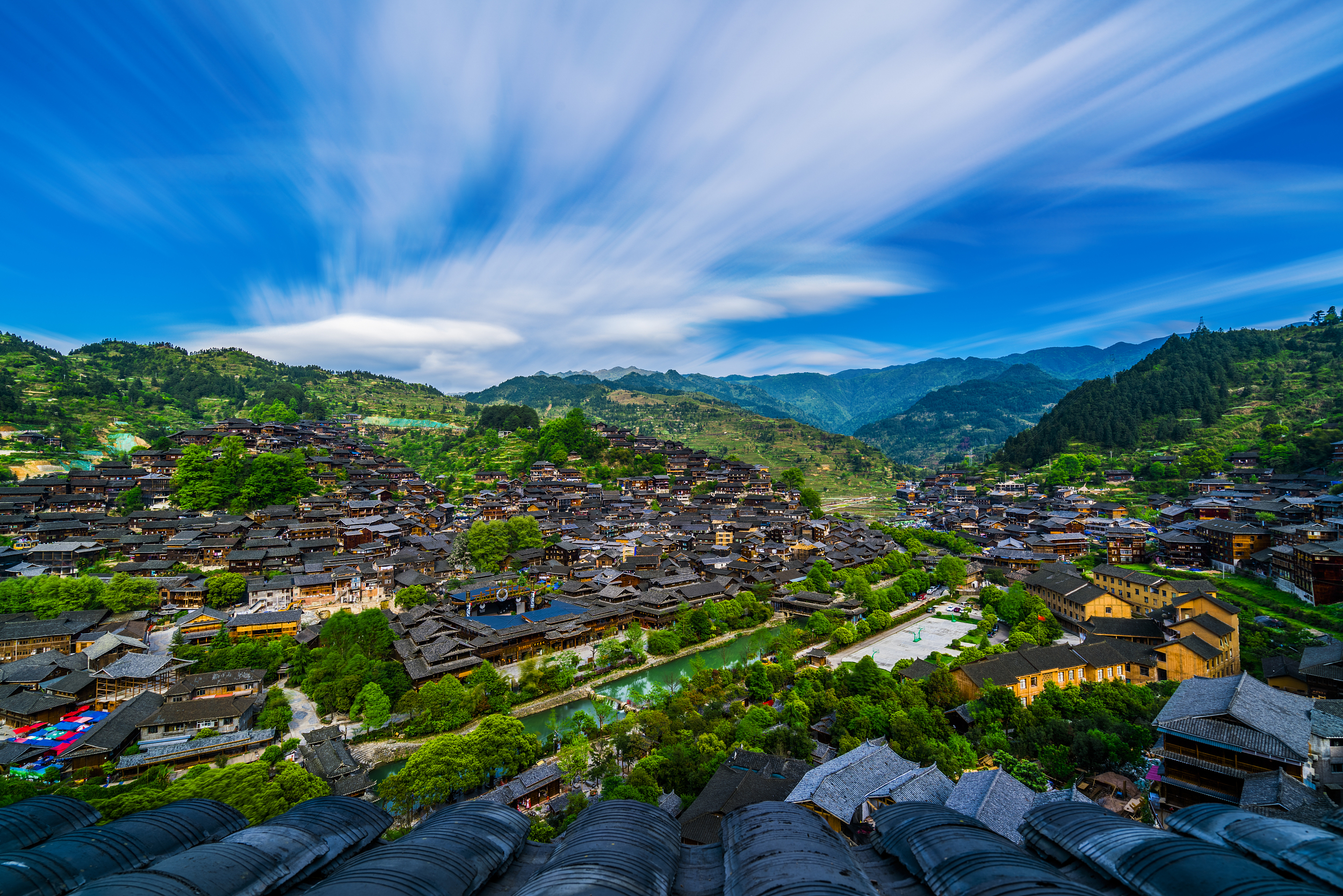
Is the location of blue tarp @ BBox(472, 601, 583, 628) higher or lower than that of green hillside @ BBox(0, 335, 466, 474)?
lower

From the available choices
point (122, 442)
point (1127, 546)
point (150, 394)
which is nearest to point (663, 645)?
point (1127, 546)

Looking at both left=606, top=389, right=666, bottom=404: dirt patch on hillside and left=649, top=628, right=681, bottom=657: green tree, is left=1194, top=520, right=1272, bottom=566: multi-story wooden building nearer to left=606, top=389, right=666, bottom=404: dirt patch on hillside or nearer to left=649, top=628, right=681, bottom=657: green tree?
left=649, top=628, right=681, bottom=657: green tree

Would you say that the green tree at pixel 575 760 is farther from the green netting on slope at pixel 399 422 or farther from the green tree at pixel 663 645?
the green netting on slope at pixel 399 422

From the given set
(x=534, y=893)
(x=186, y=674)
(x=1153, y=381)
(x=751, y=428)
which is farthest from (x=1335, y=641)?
(x=751, y=428)

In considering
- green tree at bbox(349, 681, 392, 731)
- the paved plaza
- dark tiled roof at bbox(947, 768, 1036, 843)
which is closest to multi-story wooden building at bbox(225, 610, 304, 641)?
green tree at bbox(349, 681, 392, 731)

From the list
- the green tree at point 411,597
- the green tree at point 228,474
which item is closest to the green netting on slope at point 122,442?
the green tree at point 228,474

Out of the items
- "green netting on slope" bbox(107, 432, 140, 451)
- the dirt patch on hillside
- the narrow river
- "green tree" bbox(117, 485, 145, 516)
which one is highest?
the dirt patch on hillside

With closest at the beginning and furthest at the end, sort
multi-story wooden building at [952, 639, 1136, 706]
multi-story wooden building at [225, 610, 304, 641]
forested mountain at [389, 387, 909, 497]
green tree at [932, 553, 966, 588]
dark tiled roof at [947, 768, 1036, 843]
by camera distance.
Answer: dark tiled roof at [947, 768, 1036, 843], multi-story wooden building at [952, 639, 1136, 706], multi-story wooden building at [225, 610, 304, 641], green tree at [932, 553, 966, 588], forested mountain at [389, 387, 909, 497]
